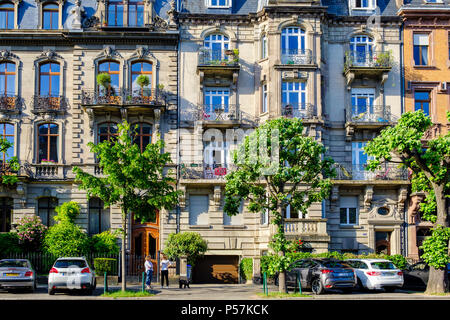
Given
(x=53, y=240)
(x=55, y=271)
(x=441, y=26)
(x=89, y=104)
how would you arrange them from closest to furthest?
(x=55, y=271) → (x=53, y=240) → (x=89, y=104) → (x=441, y=26)

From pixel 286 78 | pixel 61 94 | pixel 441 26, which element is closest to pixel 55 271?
pixel 61 94

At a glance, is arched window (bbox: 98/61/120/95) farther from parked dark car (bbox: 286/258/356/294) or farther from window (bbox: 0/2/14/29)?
parked dark car (bbox: 286/258/356/294)

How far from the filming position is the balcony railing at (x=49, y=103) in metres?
35.8

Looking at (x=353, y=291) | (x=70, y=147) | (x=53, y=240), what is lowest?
(x=353, y=291)

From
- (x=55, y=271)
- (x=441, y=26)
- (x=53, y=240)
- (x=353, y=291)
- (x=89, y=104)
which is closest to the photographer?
(x=55, y=271)

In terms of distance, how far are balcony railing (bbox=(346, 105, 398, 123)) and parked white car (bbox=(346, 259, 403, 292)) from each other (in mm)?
12183

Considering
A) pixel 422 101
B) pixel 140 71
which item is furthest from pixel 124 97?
pixel 422 101

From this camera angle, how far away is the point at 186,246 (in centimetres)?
3291

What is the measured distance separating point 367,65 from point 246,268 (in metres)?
14.3

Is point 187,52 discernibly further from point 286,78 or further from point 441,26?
point 441,26

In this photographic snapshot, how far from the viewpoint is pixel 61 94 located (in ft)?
118

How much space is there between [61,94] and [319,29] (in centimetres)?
1607

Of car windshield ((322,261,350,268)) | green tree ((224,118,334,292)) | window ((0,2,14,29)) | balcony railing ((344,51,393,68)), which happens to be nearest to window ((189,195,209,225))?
green tree ((224,118,334,292))

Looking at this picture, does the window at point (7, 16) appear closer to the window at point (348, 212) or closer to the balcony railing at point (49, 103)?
the balcony railing at point (49, 103)
